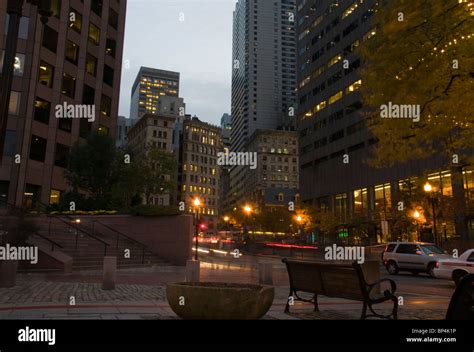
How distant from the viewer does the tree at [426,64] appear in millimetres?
9742

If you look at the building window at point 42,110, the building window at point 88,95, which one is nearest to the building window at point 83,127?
the building window at point 88,95

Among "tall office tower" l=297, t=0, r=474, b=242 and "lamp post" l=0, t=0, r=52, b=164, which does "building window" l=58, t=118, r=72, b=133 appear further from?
"lamp post" l=0, t=0, r=52, b=164

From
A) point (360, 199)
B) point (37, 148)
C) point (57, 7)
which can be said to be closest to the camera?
point (37, 148)

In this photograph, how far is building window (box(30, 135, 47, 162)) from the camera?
41.1 m

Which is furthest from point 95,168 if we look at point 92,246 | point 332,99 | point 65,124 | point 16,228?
point 332,99

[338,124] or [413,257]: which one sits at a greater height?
[338,124]

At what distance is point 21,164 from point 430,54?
125ft

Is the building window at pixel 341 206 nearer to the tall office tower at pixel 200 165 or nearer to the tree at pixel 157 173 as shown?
the tree at pixel 157 173

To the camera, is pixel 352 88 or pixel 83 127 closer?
pixel 83 127

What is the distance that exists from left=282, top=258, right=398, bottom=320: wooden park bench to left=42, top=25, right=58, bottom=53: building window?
42.2m

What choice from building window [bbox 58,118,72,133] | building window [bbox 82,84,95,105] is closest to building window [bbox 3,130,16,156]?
building window [bbox 58,118,72,133]

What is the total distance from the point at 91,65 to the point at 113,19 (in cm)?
812

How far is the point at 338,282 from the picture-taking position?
805 cm

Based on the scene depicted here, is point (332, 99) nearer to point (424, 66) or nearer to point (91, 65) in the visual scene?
point (91, 65)
